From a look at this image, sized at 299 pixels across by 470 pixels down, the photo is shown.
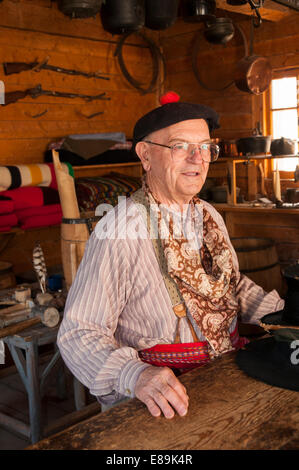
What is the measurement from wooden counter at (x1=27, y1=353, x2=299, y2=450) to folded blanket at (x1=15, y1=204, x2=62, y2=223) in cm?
310

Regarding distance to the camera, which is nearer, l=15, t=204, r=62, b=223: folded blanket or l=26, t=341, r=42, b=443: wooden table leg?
l=26, t=341, r=42, b=443: wooden table leg

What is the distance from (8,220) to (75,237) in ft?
5.87

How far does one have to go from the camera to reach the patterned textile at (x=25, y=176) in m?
4.13

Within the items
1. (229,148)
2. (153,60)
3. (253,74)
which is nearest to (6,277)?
(229,148)

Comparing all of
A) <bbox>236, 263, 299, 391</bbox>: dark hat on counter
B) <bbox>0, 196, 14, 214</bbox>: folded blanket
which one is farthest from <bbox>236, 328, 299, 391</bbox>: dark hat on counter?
<bbox>0, 196, 14, 214</bbox>: folded blanket

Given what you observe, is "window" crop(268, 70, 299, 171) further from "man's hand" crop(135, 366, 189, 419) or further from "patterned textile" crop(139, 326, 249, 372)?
"man's hand" crop(135, 366, 189, 419)

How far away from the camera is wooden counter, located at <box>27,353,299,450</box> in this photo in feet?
3.61

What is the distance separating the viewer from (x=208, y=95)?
557 centimetres

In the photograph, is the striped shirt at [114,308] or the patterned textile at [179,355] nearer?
the striped shirt at [114,308]

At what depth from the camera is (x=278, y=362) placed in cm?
142

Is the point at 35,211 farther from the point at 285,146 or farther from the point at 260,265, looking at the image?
the point at 285,146

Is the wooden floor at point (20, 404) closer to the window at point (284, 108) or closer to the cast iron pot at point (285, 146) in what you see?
the cast iron pot at point (285, 146)

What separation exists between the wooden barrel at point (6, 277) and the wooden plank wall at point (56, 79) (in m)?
1.10

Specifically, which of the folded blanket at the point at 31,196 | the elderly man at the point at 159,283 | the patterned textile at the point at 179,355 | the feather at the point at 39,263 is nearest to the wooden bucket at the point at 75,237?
the feather at the point at 39,263
